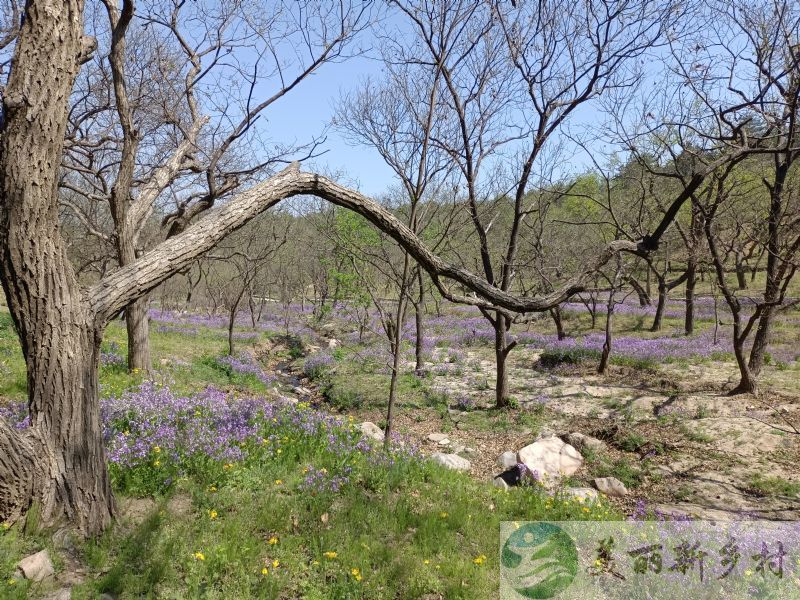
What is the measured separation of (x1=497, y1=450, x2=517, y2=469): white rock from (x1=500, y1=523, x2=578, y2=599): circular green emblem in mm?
3256

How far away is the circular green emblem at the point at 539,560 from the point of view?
4.20 metres

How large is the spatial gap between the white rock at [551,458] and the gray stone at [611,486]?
1.83ft

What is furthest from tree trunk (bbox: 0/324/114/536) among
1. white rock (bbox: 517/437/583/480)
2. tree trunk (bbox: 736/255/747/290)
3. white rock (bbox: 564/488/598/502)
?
tree trunk (bbox: 736/255/747/290)

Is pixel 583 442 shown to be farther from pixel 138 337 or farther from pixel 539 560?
pixel 138 337

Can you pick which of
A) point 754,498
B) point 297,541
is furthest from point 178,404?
point 754,498

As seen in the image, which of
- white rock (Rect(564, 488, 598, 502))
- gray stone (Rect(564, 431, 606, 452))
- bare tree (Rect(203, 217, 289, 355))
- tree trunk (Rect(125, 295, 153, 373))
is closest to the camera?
white rock (Rect(564, 488, 598, 502))

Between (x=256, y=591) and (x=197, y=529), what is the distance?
3.04ft

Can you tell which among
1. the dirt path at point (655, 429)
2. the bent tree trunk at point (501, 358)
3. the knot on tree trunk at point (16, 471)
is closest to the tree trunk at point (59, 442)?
the knot on tree trunk at point (16, 471)

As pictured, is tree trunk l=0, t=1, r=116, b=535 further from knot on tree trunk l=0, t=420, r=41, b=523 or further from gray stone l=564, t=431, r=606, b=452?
gray stone l=564, t=431, r=606, b=452

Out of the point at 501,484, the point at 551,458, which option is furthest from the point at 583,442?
the point at 501,484

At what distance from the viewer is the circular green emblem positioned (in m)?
4.20

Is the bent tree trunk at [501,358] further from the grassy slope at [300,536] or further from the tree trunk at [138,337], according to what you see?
the tree trunk at [138,337]

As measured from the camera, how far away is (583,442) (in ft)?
29.7

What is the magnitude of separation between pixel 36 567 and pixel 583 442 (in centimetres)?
826
